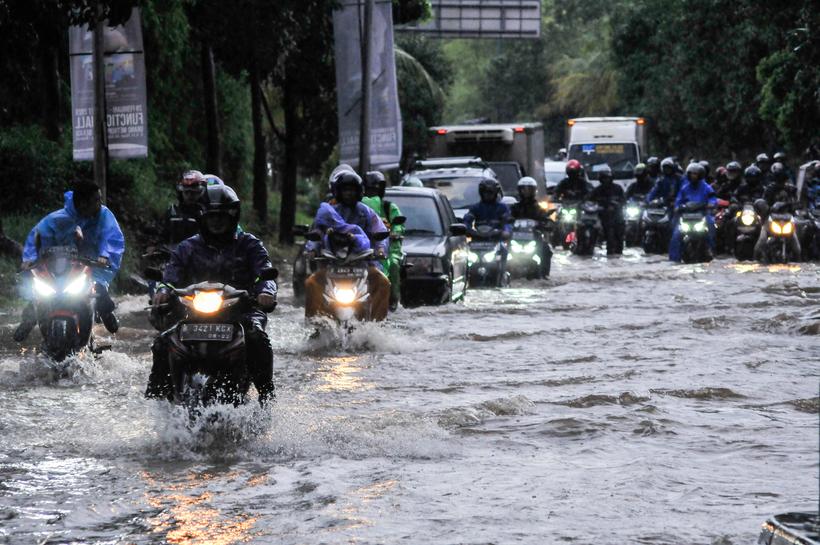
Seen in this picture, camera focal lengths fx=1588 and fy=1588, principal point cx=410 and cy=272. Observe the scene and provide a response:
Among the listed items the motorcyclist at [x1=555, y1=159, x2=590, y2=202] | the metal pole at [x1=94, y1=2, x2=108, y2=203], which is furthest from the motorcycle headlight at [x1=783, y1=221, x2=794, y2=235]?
the metal pole at [x1=94, y1=2, x2=108, y2=203]

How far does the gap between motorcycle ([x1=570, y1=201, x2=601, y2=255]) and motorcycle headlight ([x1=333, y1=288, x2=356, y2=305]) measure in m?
15.6

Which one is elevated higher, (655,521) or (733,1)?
(733,1)

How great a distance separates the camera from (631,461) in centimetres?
846

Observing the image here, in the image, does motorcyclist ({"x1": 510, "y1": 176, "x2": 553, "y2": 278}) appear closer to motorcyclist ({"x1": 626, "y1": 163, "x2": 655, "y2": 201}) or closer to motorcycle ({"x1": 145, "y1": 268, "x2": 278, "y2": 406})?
motorcyclist ({"x1": 626, "y1": 163, "x2": 655, "y2": 201})

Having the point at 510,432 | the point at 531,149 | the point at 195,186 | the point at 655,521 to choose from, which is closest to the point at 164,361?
the point at 510,432

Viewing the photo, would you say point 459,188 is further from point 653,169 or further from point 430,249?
point 653,169

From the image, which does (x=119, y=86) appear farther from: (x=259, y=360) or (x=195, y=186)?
(x=259, y=360)

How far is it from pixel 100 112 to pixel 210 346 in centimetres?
1084

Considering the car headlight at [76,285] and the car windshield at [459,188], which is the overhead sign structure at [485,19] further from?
the car headlight at [76,285]

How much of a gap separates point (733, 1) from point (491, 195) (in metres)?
17.7

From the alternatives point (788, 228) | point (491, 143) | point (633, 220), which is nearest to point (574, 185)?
point (633, 220)

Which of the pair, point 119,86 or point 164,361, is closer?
point 164,361

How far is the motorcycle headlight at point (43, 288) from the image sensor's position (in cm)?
1117

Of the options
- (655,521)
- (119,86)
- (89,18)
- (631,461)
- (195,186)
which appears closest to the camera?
(655,521)
